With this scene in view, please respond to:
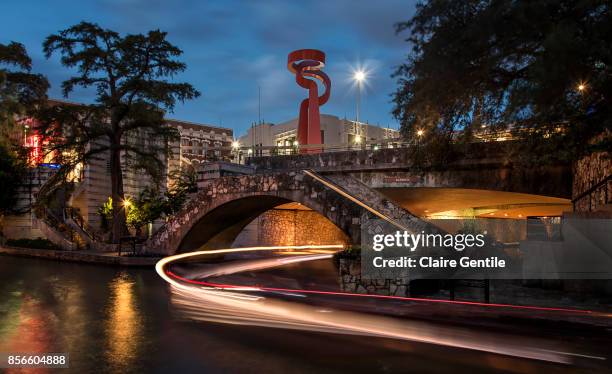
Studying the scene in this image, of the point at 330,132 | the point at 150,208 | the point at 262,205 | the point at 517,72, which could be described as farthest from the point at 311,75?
the point at 517,72

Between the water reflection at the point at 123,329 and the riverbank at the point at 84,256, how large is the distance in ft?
25.4

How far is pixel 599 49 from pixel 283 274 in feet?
44.9

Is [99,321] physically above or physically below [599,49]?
below

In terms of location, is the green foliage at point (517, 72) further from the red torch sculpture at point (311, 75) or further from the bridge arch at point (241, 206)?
Result: the red torch sculpture at point (311, 75)

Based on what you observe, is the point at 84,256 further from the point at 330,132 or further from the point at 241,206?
the point at 330,132

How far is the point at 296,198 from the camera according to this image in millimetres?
19984

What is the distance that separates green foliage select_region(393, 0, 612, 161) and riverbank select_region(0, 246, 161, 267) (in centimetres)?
1367

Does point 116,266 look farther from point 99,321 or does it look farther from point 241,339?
point 241,339

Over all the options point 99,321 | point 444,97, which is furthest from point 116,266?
point 444,97

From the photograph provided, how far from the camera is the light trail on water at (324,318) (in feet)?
29.4

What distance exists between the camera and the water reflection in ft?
26.7

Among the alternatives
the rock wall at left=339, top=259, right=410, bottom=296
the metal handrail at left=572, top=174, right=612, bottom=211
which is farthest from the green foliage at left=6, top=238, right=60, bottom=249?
the metal handrail at left=572, top=174, right=612, bottom=211

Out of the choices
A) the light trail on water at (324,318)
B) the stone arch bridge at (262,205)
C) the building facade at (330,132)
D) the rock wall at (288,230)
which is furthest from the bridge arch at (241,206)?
Answer: the building facade at (330,132)

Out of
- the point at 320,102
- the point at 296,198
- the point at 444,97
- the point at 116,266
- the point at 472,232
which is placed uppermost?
the point at 320,102
